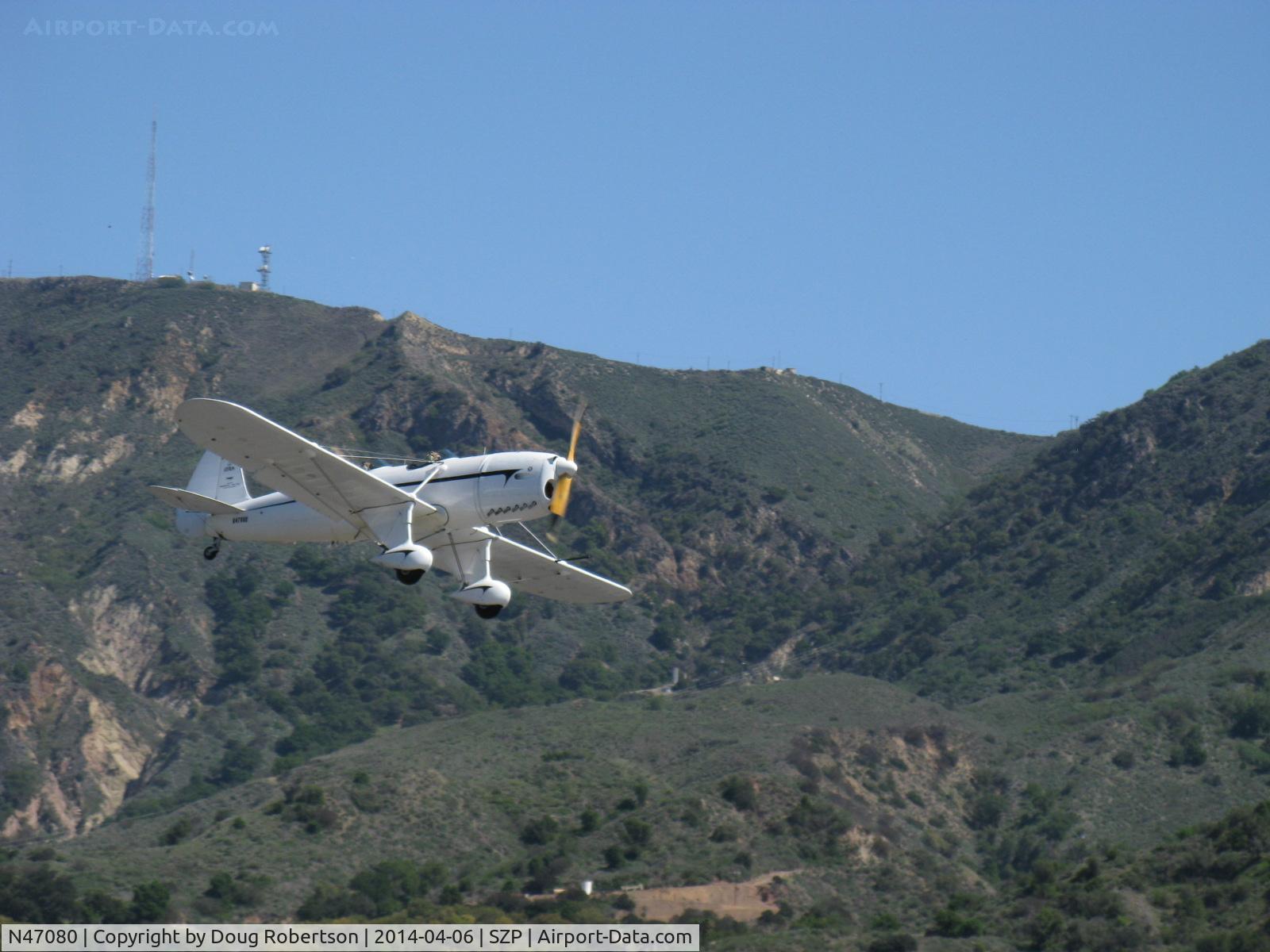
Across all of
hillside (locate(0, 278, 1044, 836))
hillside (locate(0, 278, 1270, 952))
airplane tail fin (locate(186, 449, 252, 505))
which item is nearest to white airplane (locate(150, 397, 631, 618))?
airplane tail fin (locate(186, 449, 252, 505))

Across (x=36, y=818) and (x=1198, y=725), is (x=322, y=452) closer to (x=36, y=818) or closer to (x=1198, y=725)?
(x=1198, y=725)

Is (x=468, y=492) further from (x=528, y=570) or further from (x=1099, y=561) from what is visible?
(x=1099, y=561)

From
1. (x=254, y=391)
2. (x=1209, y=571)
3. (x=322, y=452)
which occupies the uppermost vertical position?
(x=254, y=391)

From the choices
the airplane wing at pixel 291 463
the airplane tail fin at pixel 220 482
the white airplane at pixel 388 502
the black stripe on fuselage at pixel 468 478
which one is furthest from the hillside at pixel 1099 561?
the airplane wing at pixel 291 463

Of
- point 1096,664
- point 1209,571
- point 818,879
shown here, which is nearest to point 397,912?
point 818,879

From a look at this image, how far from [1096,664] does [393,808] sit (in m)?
44.9

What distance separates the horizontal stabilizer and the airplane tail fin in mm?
2417

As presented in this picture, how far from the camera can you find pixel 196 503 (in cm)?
3666

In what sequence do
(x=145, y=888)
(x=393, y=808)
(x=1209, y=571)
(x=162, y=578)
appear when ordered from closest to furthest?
(x=145, y=888) → (x=393, y=808) → (x=1209, y=571) → (x=162, y=578)

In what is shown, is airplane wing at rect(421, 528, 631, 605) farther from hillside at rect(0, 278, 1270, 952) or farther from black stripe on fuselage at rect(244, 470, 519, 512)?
hillside at rect(0, 278, 1270, 952)

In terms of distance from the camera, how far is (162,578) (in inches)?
4592

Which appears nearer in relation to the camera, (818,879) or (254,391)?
(818,879)

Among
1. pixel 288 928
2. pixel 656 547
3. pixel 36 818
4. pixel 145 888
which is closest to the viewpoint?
pixel 288 928

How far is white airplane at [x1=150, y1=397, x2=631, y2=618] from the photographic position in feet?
107
